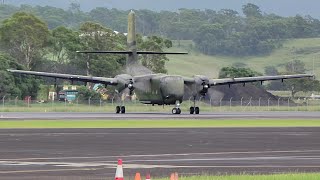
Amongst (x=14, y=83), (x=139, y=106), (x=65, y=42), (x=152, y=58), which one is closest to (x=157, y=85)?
(x=139, y=106)

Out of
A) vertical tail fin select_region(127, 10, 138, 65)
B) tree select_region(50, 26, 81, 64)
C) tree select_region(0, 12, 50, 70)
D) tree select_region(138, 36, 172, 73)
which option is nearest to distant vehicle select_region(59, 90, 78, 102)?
tree select_region(0, 12, 50, 70)

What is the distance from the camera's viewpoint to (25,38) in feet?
493

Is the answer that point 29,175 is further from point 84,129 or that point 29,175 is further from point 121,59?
point 121,59

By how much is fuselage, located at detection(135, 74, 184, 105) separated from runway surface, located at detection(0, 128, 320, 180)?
33.1 metres

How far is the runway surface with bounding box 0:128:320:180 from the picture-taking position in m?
30.2

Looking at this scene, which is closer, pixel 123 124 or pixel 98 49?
pixel 123 124

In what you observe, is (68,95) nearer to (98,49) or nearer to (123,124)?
(98,49)

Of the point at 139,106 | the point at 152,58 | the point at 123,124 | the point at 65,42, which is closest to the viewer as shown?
the point at 123,124

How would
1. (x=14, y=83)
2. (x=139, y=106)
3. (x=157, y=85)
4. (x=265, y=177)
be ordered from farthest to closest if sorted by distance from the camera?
1. (x=14, y=83)
2. (x=139, y=106)
3. (x=157, y=85)
4. (x=265, y=177)

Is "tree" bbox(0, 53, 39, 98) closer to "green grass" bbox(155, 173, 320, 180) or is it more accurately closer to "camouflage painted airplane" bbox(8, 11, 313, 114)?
"camouflage painted airplane" bbox(8, 11, 313, 114)

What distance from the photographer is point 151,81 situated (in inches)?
A: 3570

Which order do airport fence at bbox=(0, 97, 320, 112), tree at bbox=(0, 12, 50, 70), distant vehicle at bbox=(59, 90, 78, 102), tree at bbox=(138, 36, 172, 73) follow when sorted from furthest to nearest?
tree at bbox=(138, 36, 172, 73) → tree at bbox=(0, 12, 50, 70) → distant vehicle at bbox=(59, 90, 78, 102) → airport fence at bbox=(0, 97, 320, 112)

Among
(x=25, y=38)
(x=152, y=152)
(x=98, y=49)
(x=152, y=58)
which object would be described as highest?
(x=25, y=38)

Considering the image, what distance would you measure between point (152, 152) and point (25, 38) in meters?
114
